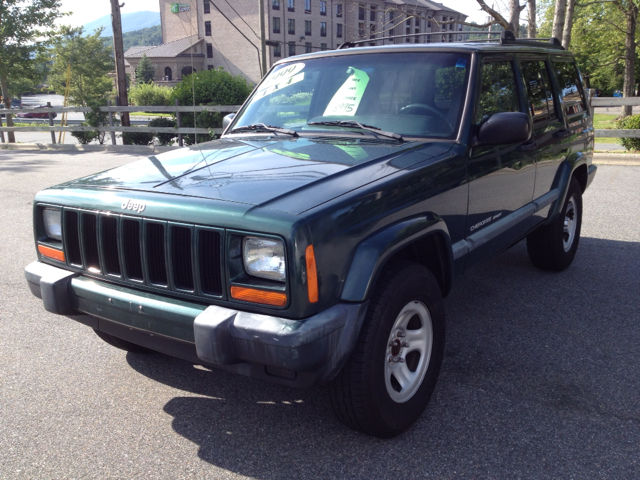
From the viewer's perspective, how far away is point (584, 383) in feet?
10.8

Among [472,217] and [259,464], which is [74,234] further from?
[472,217]

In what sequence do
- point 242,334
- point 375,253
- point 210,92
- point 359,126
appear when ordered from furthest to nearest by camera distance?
point 210,92 → point 359,126 → point 375,253 → point 242,334

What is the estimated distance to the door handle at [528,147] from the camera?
401cm

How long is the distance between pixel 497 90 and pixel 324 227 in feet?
6.97

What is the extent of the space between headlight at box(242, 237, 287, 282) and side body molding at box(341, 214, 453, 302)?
299 millimetres

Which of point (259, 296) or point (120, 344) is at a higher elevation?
point (259, 296)

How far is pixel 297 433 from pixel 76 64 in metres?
45.8

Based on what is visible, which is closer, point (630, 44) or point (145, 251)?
point (145, 251)

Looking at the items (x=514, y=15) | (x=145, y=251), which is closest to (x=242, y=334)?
(x=145, y=251)

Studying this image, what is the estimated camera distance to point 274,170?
2883 millimetres

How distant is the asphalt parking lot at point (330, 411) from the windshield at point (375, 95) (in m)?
1.52

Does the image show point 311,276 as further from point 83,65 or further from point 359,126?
point 83,65

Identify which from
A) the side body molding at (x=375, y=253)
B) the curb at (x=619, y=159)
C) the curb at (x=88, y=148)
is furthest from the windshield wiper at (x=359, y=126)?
the curb at (x=88, y=148)

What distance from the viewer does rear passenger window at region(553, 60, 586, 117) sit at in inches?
194
